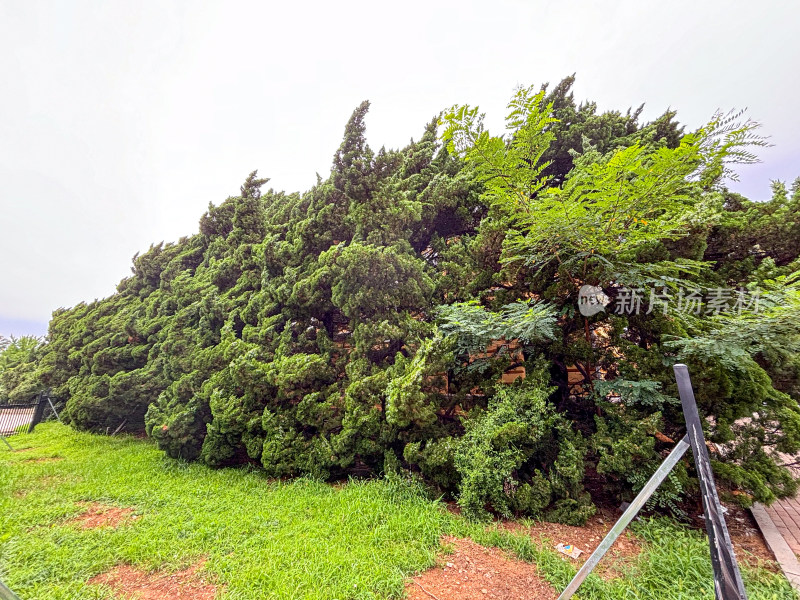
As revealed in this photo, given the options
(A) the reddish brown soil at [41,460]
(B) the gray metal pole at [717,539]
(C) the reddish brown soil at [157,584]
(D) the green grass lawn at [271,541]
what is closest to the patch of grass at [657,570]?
(D) the green grass lawn at [271,541]

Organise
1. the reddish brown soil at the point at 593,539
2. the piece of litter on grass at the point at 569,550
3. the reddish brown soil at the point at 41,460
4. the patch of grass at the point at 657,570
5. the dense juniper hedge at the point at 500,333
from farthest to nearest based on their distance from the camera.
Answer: the reddish brown soil at the point at 41,460
the dense juniper hedge at the point at 500,333
the piece of litter on grass at the point at 569,550
the reddish brown soil at the point at 593,539
the patch of grass at the point at 657,570

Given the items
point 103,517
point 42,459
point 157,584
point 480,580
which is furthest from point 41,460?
point 480,580

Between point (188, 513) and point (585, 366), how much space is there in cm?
486

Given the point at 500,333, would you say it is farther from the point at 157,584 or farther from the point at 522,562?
the point at 157,584

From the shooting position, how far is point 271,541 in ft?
9.90

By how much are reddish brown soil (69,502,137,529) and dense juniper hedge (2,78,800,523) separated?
4.16 ft

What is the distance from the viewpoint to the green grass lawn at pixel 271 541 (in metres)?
2.41

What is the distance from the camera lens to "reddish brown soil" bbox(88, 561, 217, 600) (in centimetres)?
244

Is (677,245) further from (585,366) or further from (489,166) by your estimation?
(489,166)

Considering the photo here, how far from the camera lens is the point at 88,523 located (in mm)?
3516

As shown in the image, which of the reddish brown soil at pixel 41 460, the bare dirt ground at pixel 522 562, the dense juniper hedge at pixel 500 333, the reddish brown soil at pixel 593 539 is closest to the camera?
the bare dirt ground at pixel 522 562

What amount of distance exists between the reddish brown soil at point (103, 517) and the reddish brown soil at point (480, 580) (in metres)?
3.36

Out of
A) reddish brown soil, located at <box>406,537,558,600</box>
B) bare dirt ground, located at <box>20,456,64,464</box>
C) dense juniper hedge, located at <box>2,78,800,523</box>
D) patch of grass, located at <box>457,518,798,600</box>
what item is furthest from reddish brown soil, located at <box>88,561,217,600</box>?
bare dirt ground, located at <box>20,456,64,464</box>

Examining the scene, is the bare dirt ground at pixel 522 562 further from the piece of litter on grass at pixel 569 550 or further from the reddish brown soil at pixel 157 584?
the reddish brown soil at pixel 157 584
